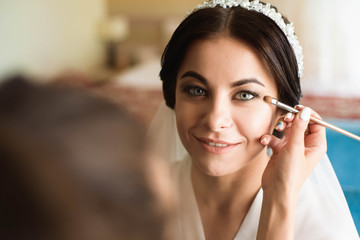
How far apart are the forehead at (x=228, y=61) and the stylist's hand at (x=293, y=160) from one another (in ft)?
0.47

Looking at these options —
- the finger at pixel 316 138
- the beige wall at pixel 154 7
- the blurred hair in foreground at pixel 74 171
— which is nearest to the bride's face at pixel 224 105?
the finger at pixel 316 138

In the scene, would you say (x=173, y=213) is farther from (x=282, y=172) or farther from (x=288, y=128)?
(x=288, y=128)

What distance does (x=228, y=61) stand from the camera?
100 centimetres

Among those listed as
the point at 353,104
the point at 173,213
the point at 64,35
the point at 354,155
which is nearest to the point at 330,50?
the point at 353,104

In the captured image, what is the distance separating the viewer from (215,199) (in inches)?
46.7

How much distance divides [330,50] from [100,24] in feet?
10.9

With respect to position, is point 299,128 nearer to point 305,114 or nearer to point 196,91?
point 305,114

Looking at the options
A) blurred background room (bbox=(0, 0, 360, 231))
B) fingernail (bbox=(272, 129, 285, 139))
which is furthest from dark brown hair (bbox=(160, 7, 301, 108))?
blurred background room (bbox=(0, 0, 360, 231))

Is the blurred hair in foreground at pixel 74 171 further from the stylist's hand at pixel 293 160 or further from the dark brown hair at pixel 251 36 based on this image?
the dark brown hair at pixel 251 36

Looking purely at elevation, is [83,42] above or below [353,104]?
above

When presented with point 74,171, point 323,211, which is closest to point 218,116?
point 323,211

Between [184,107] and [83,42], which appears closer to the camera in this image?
[184,107]

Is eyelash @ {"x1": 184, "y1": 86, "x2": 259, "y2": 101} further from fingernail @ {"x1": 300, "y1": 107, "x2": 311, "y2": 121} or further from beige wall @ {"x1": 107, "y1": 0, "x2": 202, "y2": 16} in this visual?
beige wall @ {"x1": 107, "y1": 0, "x2": 202, "y2": 16}

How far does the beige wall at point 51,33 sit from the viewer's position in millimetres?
3904
